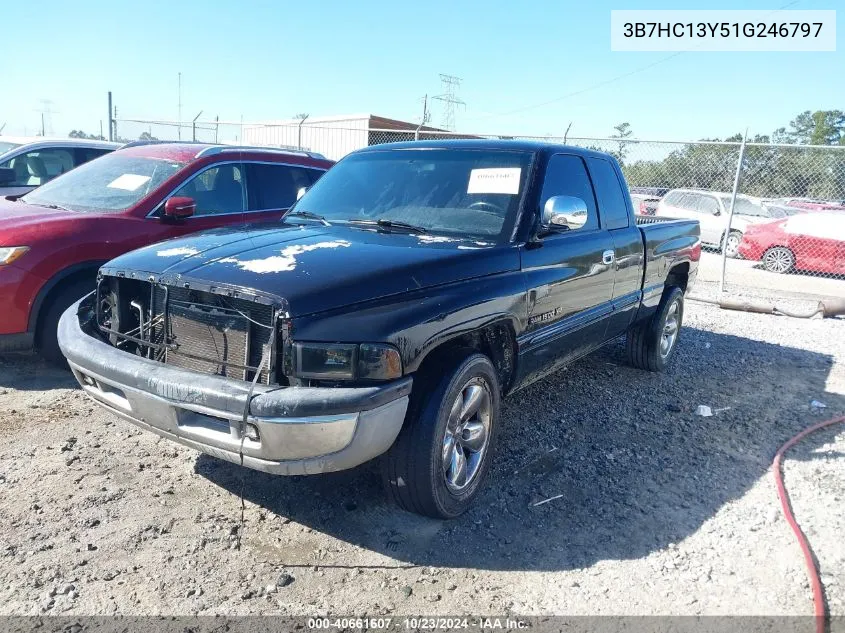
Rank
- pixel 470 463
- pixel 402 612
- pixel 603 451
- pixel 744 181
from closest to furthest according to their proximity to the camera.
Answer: pixel 402 612 < pixel 470 463 < pixel 603 451 < pixel 744 181

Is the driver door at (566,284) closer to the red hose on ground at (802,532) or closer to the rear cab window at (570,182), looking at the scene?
the rear cab window at (570,182)

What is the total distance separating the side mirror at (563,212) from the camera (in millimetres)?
3500

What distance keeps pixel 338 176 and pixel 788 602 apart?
3.46m

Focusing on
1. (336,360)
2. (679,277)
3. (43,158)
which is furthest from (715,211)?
(336,360)

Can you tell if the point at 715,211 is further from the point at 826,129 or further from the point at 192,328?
the point at 826,129

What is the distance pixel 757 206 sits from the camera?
15.4m

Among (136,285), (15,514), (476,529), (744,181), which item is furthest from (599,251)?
(744,181)

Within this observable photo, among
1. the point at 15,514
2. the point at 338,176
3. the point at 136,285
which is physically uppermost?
the point at 338,176

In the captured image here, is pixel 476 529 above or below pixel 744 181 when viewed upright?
below

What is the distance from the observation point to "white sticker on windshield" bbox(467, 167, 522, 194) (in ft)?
12.1

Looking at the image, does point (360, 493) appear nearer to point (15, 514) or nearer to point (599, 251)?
point (15, 514)

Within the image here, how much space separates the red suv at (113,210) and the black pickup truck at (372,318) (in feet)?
4.13

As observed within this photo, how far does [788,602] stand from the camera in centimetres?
271

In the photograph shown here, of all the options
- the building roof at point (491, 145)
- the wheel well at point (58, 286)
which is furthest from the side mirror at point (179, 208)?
the building roof at point (491, 145)
